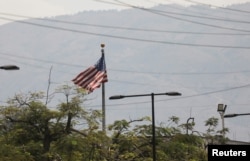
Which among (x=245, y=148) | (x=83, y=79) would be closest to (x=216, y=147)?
(x=245, y=148)

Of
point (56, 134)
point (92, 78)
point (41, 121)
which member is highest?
point (92, 78)

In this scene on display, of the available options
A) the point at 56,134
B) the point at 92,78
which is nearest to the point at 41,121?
the point at 56,134

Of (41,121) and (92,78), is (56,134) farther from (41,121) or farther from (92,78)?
(92,78)

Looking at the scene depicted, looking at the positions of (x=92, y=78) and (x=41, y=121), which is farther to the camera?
(x=92, y=78)

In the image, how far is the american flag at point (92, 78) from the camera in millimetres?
42934

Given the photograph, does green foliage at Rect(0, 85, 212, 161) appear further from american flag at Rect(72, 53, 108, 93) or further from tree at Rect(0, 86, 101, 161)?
american flag at Rect(72, 53, 108, 93)

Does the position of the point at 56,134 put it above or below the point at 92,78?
below

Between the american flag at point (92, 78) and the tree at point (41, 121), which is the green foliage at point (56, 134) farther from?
the american flag at point (92, 78)

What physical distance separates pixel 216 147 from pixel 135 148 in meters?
18.8

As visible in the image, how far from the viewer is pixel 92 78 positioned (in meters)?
45.1

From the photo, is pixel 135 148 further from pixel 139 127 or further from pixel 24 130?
pixel 24 130

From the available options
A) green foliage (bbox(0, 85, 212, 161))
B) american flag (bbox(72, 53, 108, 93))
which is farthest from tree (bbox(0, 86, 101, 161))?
american flag (bbox(72, 53, 108, 93))

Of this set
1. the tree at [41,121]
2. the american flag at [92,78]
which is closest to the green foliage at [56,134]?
the tree at [41,121]

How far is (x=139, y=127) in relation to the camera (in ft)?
144
